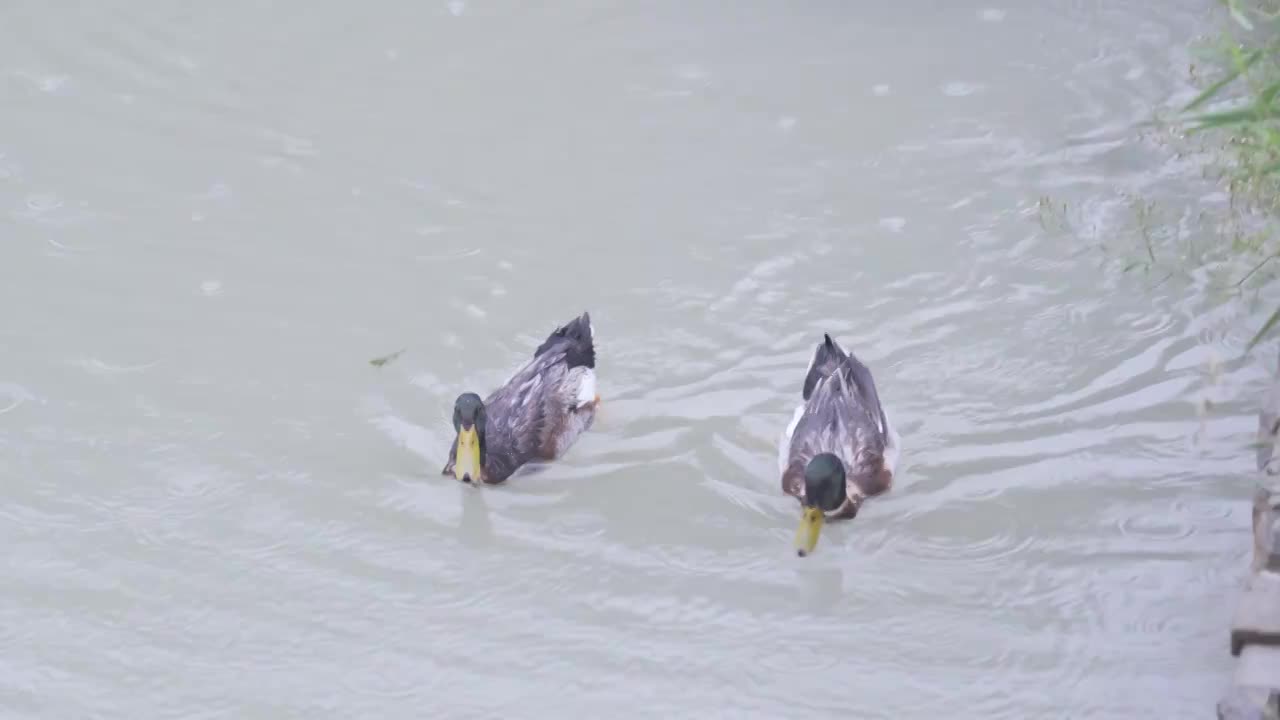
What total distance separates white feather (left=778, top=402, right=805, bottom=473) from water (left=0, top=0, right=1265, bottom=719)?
0.31 feet

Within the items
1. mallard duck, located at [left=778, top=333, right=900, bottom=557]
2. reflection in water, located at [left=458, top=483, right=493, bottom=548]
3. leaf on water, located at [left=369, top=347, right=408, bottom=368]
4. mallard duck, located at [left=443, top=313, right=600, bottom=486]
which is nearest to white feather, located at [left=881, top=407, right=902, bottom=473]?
mallard duck, located at [left=778, top=333, right=900, bottom=557]

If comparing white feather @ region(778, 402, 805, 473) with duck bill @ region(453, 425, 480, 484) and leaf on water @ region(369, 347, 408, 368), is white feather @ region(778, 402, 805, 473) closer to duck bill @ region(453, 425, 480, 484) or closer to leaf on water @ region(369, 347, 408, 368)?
duck bill @ region(453, 425, 480, 484)

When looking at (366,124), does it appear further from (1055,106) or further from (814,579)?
(814,579)

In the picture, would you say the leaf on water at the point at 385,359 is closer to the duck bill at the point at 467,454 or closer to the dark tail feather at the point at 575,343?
the dark tail feather at the point at 575,343

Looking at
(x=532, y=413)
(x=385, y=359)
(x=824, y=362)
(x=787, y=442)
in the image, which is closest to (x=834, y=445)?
(x=787, y=442)

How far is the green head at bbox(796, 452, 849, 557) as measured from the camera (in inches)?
240

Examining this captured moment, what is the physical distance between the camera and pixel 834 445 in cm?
657

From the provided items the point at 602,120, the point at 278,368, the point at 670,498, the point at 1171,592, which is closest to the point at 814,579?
the point at 670,498

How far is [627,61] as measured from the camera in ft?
34.9

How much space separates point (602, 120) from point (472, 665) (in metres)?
4.96

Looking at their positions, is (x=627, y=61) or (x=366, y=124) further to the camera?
(x=627, y=61)

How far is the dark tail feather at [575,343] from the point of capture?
7.08m

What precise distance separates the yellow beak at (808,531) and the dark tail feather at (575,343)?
1.39 meters

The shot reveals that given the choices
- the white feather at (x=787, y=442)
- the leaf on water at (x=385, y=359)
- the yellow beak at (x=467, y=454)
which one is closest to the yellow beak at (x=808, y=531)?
the white feather at (x=787, y=442)
